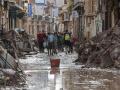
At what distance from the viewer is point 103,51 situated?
26.8 metres

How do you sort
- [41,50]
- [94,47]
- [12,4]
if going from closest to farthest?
1. [94,47]
2. [41,50]
3. [12,4]

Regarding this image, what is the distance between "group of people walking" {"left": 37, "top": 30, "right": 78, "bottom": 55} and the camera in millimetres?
42406

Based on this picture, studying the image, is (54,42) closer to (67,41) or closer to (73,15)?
(67,41)

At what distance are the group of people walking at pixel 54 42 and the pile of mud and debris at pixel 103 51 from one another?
1147 cm

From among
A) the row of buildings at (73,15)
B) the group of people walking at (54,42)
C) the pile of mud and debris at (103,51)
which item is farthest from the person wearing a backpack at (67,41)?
the pile of mud and debris at (103,51)

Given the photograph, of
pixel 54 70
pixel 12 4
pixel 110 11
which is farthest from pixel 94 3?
pixel 54 70

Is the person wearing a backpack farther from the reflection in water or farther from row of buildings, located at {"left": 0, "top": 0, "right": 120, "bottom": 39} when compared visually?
the reflection in water

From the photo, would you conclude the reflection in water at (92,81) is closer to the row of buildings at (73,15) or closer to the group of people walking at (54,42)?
the row of buildings at (73,15)

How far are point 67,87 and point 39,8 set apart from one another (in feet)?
359

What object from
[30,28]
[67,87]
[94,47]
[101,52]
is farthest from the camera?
[30,28]

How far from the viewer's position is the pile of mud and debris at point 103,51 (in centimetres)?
2556

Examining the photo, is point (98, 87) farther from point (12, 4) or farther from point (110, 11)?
point (12, 4)

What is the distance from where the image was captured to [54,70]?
958 inches

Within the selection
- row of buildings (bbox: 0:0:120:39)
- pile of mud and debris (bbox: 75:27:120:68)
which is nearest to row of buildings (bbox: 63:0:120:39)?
row of buildings (bbox: 0:0:120:39)
